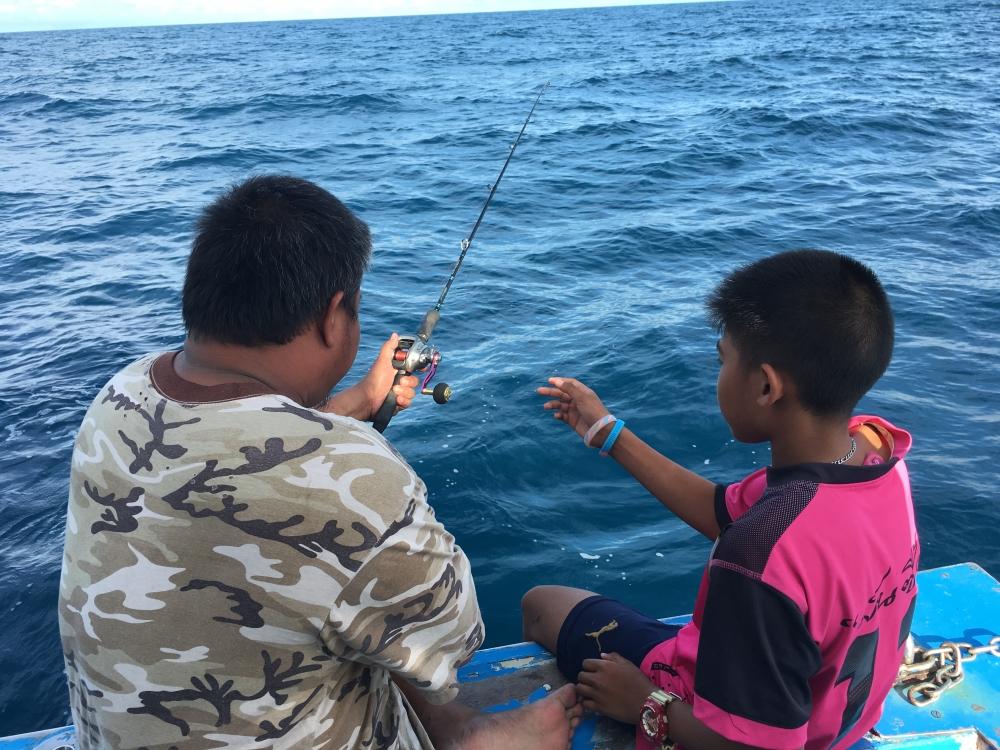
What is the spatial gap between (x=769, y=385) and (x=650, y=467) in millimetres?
655

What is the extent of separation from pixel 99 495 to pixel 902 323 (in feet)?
21.2

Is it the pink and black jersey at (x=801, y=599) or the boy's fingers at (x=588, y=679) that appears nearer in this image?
the pink and black jersey at (x=801, y=599)

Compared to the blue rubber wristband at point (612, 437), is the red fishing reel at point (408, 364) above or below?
above

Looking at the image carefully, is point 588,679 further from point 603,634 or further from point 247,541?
point 247,541

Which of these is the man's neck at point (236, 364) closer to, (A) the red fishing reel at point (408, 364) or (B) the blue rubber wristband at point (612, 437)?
(A) the red fishing reel at point (408, 364)

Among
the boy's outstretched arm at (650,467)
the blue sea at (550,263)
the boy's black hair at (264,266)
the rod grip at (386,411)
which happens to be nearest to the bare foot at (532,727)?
the boy's outstretched arm at (650,467)

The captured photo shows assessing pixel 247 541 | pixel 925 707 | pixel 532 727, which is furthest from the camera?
pixel 925 707

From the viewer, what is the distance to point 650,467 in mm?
2453

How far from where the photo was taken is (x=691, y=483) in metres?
2.41

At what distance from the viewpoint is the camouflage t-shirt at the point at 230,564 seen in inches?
53.4

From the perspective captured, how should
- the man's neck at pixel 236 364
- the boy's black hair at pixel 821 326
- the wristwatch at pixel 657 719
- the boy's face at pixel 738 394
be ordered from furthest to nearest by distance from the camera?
the wristwatch at pixel 657 719 → the boy's face at pixel 738 394 → the boy's black hair at pixel 821 326 → the man's neck at pixel 236 364

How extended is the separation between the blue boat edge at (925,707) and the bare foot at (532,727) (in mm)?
73

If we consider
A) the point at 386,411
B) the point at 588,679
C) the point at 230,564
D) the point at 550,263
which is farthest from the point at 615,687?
the point at 550,263

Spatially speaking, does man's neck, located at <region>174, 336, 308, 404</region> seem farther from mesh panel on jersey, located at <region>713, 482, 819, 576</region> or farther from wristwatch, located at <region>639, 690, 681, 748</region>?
wristwatch, located at <region>639, 690, 681, 748</region>
